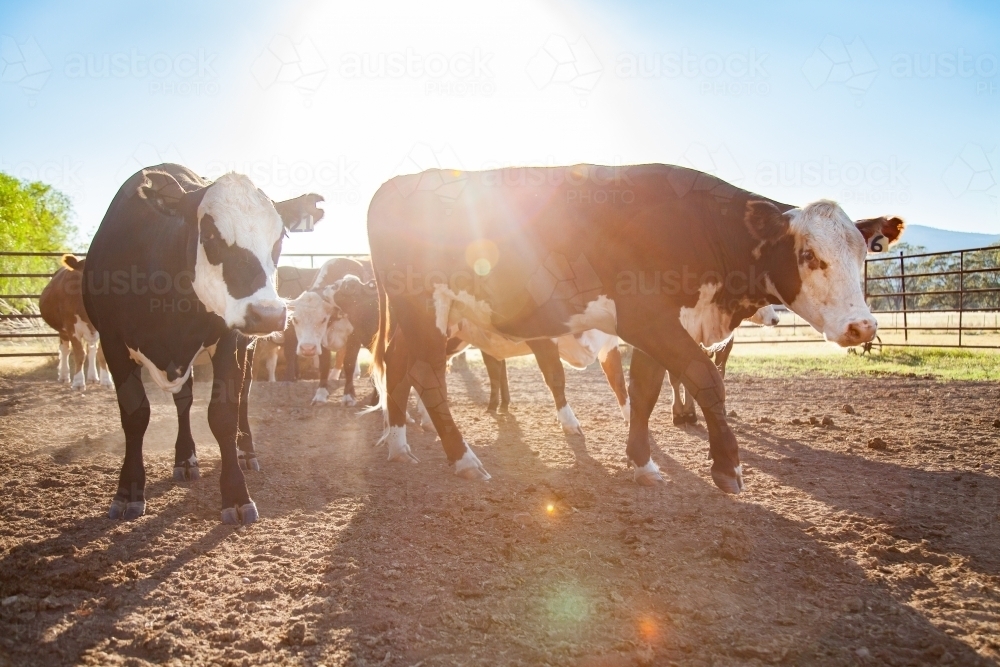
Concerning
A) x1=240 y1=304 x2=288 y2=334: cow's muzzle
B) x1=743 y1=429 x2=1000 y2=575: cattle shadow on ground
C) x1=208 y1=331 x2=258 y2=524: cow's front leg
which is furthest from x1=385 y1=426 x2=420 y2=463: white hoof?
x1=743 y1=429 x2=1000 y2=575: cattle shadow on ground

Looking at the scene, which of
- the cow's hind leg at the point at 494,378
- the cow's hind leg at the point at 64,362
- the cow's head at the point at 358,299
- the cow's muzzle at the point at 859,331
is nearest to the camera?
the cow's muzzle at the point at 859,331

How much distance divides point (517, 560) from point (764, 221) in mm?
2532

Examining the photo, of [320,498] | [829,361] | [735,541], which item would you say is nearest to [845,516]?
[735,541]

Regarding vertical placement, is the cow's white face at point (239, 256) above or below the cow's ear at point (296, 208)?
below

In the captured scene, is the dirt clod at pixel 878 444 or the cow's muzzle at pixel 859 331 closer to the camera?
the cow's muzzle at pixel 859 331

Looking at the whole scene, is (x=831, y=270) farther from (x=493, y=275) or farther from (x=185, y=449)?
(x=185, y=449)

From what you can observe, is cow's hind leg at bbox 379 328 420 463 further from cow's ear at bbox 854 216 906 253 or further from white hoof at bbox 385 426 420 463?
cow's ear at bbox 854 216 906 253

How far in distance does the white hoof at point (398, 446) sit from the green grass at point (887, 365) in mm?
8069

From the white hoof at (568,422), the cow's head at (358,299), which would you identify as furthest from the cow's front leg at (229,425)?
the cow's head at (358,299)

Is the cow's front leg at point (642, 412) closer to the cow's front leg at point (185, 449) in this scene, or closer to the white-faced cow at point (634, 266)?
the white-faced cow at point (634, 266)

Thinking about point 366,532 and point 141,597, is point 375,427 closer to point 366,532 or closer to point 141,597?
point 366,532

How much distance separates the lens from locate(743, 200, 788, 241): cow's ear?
434 cm

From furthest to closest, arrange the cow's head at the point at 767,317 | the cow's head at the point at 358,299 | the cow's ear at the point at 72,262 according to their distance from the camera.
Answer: the cow's head at the point at 358,299
the cow's head at the point at 767,317
the cow's ear at the point at 72,262

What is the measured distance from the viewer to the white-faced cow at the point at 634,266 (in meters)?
4.11
